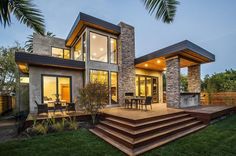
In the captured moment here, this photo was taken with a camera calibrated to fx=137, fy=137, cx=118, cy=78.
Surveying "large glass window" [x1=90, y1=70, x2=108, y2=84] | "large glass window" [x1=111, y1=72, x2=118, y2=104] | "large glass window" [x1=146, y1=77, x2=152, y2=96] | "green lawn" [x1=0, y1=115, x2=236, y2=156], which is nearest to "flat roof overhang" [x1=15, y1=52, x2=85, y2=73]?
"large glass window" [x1=90, y1=70, x2=108, y2=84]

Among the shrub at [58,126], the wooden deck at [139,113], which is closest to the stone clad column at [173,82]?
the wooden deck at [139,113]

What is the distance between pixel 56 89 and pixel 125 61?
542 centimetres

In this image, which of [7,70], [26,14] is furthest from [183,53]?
[7,70]

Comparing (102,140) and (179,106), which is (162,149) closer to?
(102,140)

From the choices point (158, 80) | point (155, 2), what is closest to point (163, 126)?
point (155, 2)

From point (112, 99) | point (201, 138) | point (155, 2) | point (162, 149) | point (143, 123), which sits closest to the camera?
point (155, 2)

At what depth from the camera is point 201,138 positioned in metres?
4.93

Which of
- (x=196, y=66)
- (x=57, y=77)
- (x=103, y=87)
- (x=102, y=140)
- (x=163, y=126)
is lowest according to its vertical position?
(x=102, y=140)

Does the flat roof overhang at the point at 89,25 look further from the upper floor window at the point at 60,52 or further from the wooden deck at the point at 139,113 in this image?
the wooden deck at the point at 139,113

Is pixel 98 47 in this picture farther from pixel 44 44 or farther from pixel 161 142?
pixel 161 142

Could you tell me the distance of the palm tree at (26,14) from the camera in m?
1.63

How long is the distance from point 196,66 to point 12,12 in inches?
463

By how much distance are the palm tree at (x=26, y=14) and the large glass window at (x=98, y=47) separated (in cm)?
761

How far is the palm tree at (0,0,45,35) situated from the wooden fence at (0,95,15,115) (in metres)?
12.4
